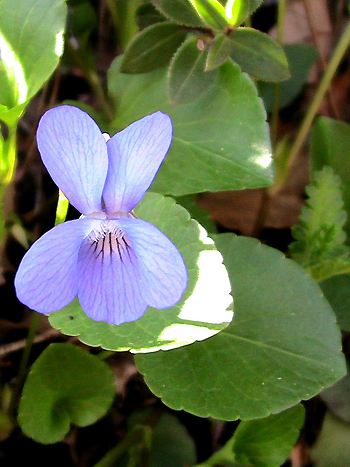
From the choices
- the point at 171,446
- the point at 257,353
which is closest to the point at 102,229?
the point at 257,353

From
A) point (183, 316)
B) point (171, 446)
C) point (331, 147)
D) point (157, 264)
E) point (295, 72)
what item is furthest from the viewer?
point (295, 72)

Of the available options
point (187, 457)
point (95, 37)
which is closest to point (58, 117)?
point (187, 457)

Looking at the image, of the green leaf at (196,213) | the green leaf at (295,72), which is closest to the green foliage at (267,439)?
the green leaf at (196,213)

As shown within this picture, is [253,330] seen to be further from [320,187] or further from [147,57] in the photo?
[147,57]

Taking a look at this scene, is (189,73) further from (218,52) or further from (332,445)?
(332,445)

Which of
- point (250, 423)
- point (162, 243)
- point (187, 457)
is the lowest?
point (187, 457)

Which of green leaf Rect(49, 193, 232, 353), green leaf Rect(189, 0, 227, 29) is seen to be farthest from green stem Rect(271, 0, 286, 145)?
green leaf Rect(49, 193, 232, 353)

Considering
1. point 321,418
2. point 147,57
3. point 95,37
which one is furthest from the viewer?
point 95,37

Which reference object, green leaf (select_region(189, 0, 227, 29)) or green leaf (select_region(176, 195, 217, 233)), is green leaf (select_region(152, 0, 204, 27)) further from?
green leaf (select_region(176, 195, 217, 233))
